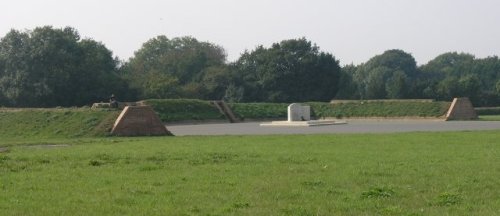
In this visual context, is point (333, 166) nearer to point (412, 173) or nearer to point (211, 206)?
point (412, 173)

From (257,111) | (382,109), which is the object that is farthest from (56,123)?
(382,109)

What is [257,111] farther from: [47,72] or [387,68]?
[387,68]

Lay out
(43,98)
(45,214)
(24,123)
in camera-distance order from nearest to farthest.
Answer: (45,214) → (24,123) → (43,98)

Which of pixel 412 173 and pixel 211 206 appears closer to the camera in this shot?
pixel 211 206

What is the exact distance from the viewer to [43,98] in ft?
195

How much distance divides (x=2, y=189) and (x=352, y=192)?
553cm

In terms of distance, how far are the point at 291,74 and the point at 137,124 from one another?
49.3 m

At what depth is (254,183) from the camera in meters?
11.5

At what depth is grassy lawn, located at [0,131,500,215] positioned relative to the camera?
901 cm

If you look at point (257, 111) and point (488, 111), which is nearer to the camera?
point (257, 111)

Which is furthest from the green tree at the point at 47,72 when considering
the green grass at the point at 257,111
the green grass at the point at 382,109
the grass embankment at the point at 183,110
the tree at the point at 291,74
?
the tree at the point at 291,74

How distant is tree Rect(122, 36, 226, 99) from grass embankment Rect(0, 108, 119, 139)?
29.3 metres

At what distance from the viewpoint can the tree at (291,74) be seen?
79875mm

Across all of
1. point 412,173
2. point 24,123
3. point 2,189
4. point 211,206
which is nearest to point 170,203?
point 211,206
